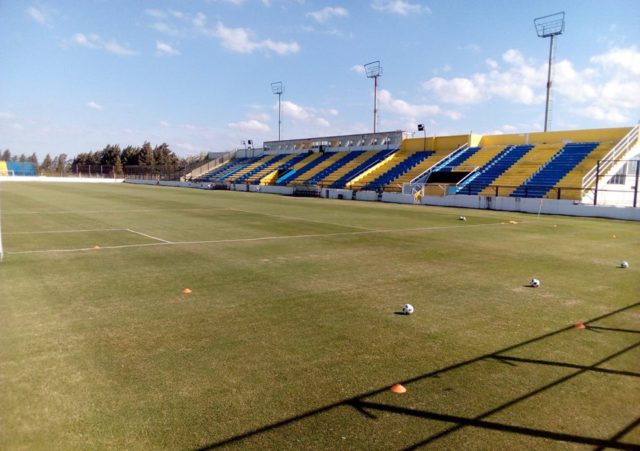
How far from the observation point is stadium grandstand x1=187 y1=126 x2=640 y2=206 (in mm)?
31797

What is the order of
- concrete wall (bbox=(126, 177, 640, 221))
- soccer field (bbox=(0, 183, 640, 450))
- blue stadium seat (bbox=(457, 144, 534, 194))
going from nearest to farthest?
soccer field (bbox=(0, 183, 640, 450))
concrete wall (bbox=(126, 177, 640, 221))
blue stadium seat (bbox=(457, 144, 534, 194))

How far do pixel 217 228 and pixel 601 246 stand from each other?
45.5 feet

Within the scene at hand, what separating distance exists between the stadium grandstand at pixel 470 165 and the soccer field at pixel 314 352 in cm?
2311

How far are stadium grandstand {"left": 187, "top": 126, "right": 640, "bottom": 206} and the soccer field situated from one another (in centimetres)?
2311

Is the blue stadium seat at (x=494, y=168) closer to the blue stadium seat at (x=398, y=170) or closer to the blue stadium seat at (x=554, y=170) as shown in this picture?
the blue stadium seat at (x=554, y=170)

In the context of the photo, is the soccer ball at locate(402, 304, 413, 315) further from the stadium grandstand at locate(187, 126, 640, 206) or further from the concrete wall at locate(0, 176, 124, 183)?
the concrete wall at locate(0, 176, 124, 183)

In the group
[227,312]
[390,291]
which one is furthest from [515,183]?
[227,312]

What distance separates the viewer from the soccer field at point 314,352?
3805 millimetres

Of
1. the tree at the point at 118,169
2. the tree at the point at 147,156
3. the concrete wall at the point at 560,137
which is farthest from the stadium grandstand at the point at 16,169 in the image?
the concrete wall at the point at 560,137

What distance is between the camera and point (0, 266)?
10.2 metres

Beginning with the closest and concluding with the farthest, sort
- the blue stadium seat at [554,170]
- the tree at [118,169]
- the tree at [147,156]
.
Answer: the blue stadium seat at [554,170] < the tree at [118,169] < the tree at [147,156]

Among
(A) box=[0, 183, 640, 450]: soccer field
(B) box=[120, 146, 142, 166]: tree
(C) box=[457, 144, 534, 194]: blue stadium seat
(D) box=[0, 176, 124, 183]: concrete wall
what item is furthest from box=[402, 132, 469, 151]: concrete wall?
(B) box=[120, 146, 142, 166]: tree

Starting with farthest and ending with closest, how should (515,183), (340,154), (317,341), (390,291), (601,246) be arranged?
(340,154), (515,183), (601,246), (390,291), (317,341)

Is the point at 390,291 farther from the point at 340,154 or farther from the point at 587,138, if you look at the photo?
the point at 340,154
